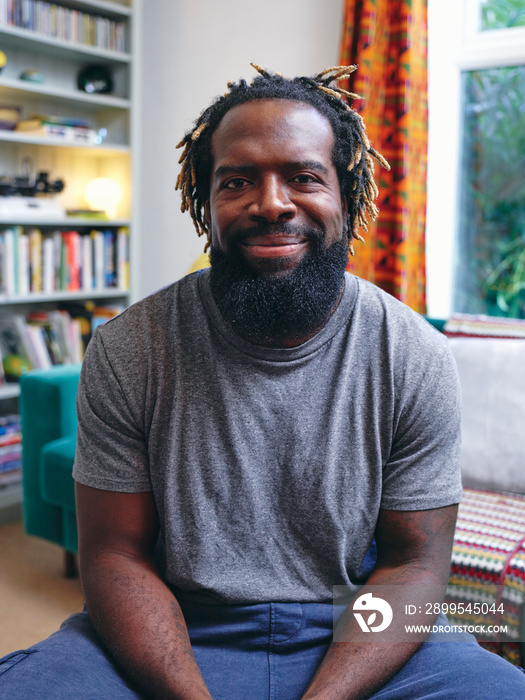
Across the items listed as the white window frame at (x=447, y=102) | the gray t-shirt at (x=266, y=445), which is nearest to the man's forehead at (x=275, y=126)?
the gray t-shirt at (x=266, y=445)

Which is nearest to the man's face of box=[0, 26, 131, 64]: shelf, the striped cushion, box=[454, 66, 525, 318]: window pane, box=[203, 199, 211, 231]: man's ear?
box=[203, 199, 211, 231]: man's ear

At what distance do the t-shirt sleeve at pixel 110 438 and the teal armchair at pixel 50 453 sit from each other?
105 centimetres

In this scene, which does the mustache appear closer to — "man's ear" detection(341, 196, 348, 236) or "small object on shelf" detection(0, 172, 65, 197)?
"man's ear" detection(341, 196, 348, 236)

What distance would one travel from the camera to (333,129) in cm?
107

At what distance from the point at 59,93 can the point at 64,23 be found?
0.32 meters

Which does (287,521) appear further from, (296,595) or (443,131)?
(443,131)

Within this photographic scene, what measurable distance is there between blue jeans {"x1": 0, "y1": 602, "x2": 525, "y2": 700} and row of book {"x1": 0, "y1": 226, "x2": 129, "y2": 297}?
213 centimetres

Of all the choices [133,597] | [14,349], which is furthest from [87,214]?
[133,597]

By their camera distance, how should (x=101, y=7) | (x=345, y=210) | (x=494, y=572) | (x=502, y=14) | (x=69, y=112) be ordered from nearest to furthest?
1. (x=345, y=210)
2. (x=494, y=572)
3. (x=502, y=14)
4. (x=101, y=7)
5. (x=69, y=112)

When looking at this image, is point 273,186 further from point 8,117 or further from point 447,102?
point 8,117

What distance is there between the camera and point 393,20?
2.36 meters

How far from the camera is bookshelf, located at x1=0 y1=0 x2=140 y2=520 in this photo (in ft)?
9.29

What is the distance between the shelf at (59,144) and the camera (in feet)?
9.09

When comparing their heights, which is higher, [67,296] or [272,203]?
[272,203]
